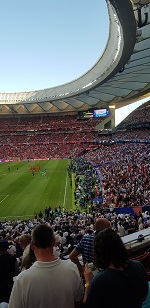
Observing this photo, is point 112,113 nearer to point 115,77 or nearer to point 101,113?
point 101,113

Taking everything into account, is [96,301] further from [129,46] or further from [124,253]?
[129,46]

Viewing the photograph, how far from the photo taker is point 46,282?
252 cm

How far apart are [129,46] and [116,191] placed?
57.1 ft

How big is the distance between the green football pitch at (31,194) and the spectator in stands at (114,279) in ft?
67.8

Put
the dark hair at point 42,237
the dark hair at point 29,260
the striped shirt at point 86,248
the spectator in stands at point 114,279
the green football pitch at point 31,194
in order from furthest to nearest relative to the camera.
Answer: the green football pitch at point 31,194 < the striped shirt at point 86,248 < the dark hair at point 29,260 < the dark hair at point 42,237 < the spectator in stands at point 114,279

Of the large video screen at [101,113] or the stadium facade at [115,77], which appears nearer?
the stadium facade at [115,77]

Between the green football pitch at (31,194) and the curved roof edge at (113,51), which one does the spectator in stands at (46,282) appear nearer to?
the green football pitch at (31,194)

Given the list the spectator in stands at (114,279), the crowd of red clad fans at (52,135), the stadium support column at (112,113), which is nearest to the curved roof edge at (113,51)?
the crowd of red clad fans at (52,135)

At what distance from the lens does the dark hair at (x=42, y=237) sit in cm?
279

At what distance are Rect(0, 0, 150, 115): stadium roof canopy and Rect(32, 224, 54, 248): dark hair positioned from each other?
72.7 ft

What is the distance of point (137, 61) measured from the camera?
4178cm

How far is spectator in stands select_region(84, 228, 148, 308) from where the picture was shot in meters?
2.34

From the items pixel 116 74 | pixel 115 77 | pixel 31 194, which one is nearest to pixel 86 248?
pixel 31 194

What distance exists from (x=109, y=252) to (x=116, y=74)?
166 feet
